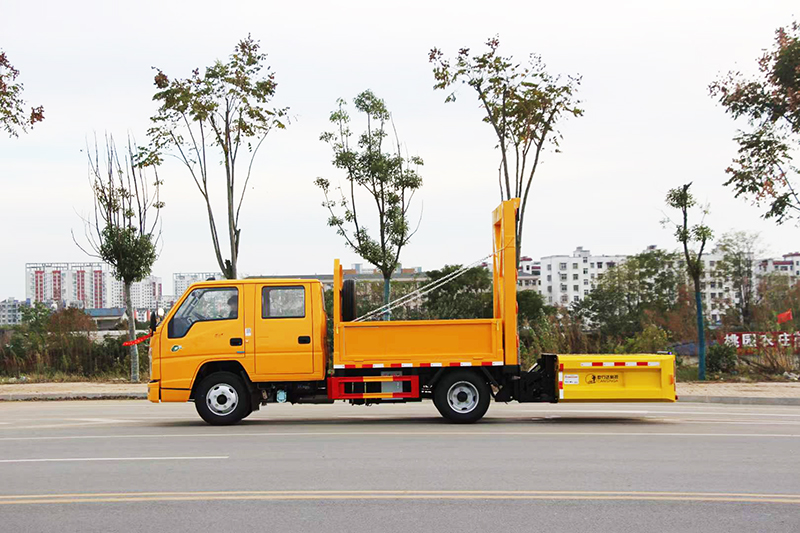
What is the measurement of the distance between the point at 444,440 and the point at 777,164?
14.3 meters

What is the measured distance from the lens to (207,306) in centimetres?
1317

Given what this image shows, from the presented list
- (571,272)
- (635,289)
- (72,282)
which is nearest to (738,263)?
(635,289)

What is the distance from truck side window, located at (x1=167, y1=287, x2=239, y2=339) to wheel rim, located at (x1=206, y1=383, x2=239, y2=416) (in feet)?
3.35

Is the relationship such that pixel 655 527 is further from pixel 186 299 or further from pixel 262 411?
pixel 262 411

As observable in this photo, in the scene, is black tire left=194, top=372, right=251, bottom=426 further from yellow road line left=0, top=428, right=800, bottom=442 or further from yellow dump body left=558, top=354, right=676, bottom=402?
yellow dump body left=558, top=354, right=676, bottom=402

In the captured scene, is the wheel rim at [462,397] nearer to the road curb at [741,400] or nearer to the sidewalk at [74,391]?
the road curb at [741,400]

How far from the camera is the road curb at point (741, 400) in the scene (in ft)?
58.0

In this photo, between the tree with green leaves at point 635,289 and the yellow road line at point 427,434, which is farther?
the tree with green leaves at point 635,289

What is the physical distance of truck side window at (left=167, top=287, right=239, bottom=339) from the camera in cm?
1314

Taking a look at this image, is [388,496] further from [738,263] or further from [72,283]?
[72,283]

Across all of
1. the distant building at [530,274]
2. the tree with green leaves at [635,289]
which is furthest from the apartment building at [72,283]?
the tree with green leaves at [635,289]

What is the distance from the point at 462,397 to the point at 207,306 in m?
4.19

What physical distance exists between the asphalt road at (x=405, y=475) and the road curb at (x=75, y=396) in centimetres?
612

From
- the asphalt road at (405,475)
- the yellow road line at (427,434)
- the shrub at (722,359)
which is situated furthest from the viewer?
the shrub at (722,359)
